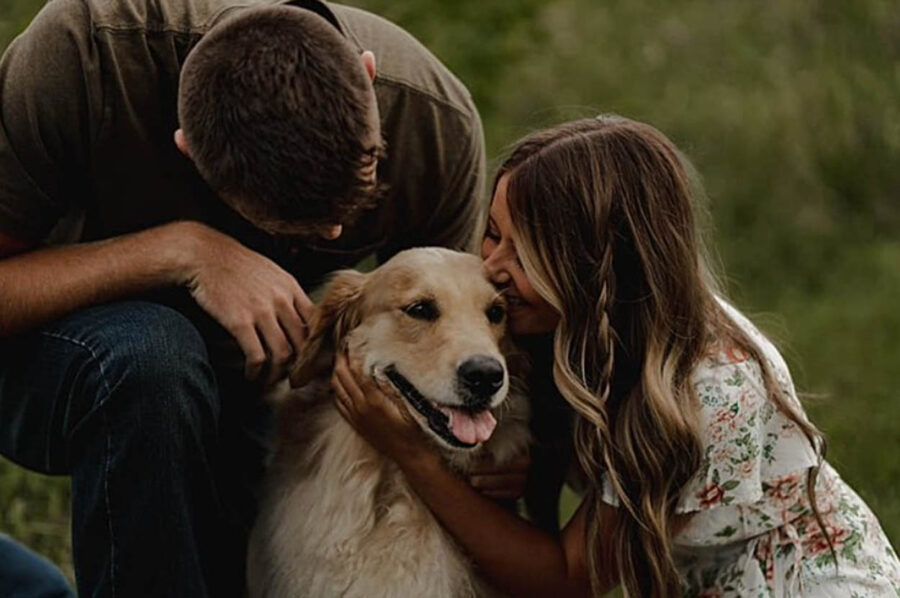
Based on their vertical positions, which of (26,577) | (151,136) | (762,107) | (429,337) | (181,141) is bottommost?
(762,107)

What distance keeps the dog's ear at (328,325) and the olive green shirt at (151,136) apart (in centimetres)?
20

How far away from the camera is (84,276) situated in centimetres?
338

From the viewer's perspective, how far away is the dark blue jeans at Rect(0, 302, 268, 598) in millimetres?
3170

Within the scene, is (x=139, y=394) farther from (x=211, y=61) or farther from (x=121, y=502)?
(x=211, y=61)

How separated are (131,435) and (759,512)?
1298 millimetres

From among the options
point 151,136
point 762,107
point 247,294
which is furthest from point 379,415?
point 762,107

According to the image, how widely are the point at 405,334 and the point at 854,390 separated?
3158 millimetres

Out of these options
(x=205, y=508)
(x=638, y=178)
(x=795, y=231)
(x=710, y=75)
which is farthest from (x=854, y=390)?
(x=205, y=508)

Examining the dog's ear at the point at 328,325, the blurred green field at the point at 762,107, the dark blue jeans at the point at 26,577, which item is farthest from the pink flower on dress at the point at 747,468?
the blurred green field at the point at 762,107

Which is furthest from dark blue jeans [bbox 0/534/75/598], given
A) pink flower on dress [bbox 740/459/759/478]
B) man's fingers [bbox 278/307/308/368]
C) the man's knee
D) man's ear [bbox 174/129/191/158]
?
pink flower on dress [bbox 740/459/759/478]

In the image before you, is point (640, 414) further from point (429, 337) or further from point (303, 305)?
point (303, 305)

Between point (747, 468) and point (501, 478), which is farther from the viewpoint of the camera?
point (501, 478)

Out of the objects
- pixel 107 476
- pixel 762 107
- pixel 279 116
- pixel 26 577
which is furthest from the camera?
pixel 762 107

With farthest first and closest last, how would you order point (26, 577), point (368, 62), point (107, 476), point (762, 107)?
point (762, 107), point (26, 577), point (368, 62), point (107, 476)
